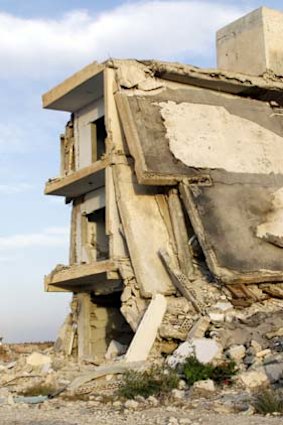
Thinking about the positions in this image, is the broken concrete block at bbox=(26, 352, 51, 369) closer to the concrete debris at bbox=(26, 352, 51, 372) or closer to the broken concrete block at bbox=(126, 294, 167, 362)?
the concrete debris at bbox=(26, 352, 51, 372)

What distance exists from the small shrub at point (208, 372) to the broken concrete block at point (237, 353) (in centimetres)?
43

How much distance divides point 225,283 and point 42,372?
187 inches

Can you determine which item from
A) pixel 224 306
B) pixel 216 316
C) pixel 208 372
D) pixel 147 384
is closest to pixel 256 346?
pixel 208 372

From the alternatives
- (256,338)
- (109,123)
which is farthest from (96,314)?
(256,338)

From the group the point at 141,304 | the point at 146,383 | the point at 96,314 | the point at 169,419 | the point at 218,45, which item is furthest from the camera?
the point at 218,45

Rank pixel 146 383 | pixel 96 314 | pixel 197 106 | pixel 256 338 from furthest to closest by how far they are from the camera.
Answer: pixel 96 314 → pixel 197 106 → pixel 256 338 → pixel 146 383

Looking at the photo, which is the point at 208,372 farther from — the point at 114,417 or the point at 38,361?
the point at 38,361

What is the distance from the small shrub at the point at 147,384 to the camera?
1040cm

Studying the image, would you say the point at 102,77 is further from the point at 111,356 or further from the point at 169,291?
the point at 111,356

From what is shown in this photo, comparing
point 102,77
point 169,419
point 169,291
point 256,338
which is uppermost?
point 102,77

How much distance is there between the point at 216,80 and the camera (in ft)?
56.8

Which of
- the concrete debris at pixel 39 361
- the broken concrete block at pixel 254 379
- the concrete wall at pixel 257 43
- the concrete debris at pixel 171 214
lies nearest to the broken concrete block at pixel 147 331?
the concrete debris at pixel 171 214

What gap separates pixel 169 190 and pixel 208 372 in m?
5.43

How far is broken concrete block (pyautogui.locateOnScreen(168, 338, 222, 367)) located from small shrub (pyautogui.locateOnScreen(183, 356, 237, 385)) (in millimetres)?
388
